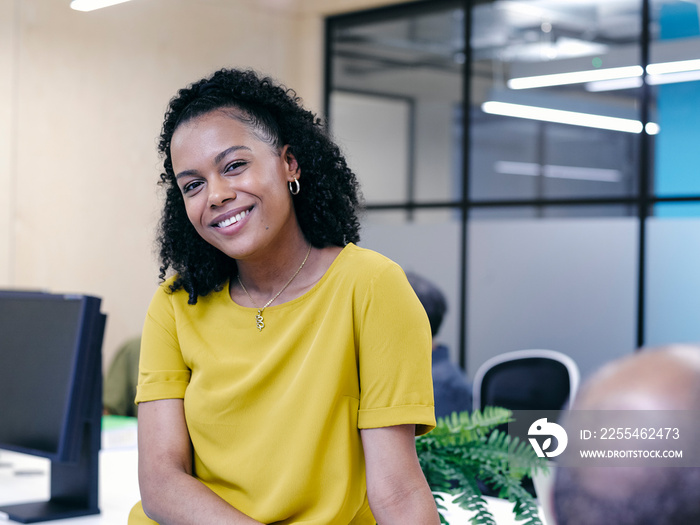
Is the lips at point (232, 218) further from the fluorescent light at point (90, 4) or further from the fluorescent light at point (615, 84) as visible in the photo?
the fluorescent light at point (615, 84)

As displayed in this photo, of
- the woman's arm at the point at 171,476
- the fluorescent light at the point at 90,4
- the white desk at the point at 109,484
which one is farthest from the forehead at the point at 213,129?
the fluorescent light at the point at 90,4

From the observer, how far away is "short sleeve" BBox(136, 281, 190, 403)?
1349mm

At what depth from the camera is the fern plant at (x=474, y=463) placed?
4.36ft

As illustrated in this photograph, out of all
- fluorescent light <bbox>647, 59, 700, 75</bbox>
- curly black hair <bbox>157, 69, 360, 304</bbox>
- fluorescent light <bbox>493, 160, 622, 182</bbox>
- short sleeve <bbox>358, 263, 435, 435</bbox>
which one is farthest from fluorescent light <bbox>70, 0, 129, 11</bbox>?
short sleeve <bbox>358, 263, 435, 435</bbox>

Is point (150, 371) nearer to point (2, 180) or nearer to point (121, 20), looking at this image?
point (2, 180)

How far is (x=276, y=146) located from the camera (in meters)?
1.35

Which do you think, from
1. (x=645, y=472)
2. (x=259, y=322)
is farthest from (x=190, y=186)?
(x=645, y=472)

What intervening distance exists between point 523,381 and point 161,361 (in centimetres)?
226

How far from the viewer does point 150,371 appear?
1366 millimetres

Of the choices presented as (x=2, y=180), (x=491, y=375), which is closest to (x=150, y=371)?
(x=491, y=375)

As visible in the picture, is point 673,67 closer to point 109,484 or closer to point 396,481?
point 109,484

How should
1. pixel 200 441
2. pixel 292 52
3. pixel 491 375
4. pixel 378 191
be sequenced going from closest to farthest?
pixel 200 441, pixel 491 375, pixel 378 191, pixel 292 52

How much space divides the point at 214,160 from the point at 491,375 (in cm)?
233

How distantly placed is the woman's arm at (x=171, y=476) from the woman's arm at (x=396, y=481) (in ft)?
0.64
